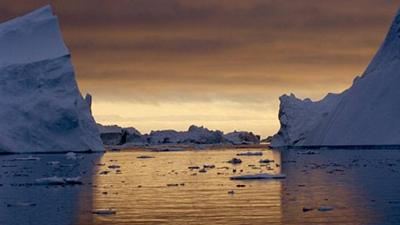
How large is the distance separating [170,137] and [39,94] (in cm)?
3765

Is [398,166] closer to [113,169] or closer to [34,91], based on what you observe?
[113,169]

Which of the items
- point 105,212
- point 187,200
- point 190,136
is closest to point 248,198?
point 187,200

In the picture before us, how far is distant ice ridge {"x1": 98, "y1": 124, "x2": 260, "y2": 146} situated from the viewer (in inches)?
2972

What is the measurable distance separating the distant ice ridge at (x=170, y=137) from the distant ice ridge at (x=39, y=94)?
29.4 metres

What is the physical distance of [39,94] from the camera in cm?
4291

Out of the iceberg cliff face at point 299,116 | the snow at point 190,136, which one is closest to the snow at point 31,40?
the iceberg cliff face at point 299,116

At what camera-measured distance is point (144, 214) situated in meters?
13.6

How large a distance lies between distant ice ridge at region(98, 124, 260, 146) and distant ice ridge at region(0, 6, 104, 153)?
29.4 metres

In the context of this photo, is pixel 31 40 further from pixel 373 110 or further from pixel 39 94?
pixel 373 110

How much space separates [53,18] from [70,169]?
20124mm

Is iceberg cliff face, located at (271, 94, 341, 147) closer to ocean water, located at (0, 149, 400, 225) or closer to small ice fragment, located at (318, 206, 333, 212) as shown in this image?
ocean water, located at (0, 149, 400, 225)

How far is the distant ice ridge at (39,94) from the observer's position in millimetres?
42156

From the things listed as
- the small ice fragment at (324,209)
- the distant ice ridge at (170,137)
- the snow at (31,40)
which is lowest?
the small ice fragment at (324,209)

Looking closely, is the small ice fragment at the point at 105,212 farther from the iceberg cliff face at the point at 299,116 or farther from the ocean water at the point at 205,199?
the iceberg cliff face at the point at 299,116
